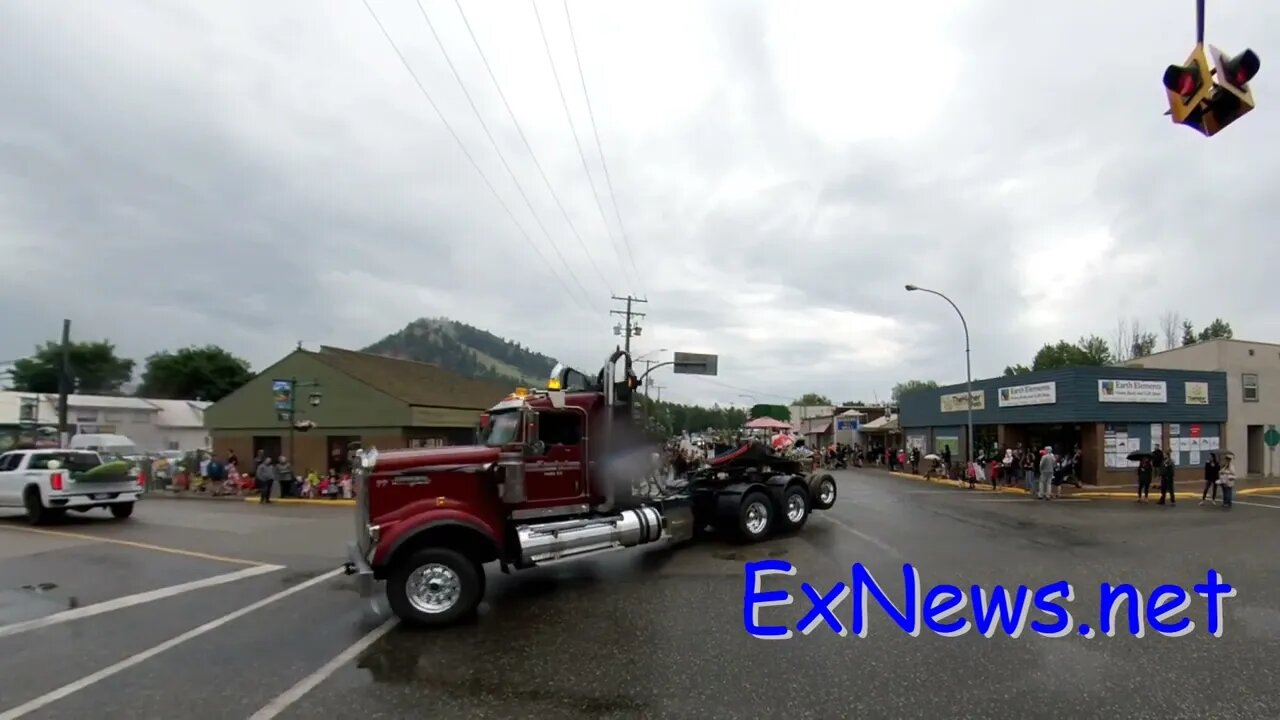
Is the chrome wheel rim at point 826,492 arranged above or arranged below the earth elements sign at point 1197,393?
below

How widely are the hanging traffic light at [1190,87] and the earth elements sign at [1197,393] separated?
30.0m

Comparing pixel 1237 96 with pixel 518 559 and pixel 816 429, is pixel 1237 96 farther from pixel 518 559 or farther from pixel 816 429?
pixel 816 429

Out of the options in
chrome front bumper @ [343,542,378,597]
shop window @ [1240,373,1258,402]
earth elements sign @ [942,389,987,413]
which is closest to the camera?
chrome front bumper @ [343,542,378,597]

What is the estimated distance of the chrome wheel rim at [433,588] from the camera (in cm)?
729

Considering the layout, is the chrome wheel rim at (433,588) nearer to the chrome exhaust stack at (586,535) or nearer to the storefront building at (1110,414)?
the chrome exhaust stack at (586,535)

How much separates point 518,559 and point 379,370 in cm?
2741

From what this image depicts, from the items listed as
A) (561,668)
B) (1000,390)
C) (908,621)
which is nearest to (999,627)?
(908,621)

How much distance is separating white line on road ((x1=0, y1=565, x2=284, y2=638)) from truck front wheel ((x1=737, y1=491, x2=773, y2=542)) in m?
7.33

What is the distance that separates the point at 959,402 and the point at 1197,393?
9.02m

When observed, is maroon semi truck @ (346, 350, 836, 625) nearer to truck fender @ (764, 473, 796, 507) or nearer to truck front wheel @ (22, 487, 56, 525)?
truck fender @ (764, 473, 796, 507)

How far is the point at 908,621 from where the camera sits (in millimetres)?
6977

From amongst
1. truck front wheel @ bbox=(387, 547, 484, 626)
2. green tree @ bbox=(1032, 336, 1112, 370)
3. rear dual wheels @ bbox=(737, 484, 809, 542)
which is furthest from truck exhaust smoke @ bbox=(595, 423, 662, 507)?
green tree @ bbox=(1032, 336, 1112, 370)

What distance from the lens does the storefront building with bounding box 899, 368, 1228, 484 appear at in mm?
26875

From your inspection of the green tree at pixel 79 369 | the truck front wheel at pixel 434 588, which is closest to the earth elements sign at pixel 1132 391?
the truck front wheel at pixel 434 588
